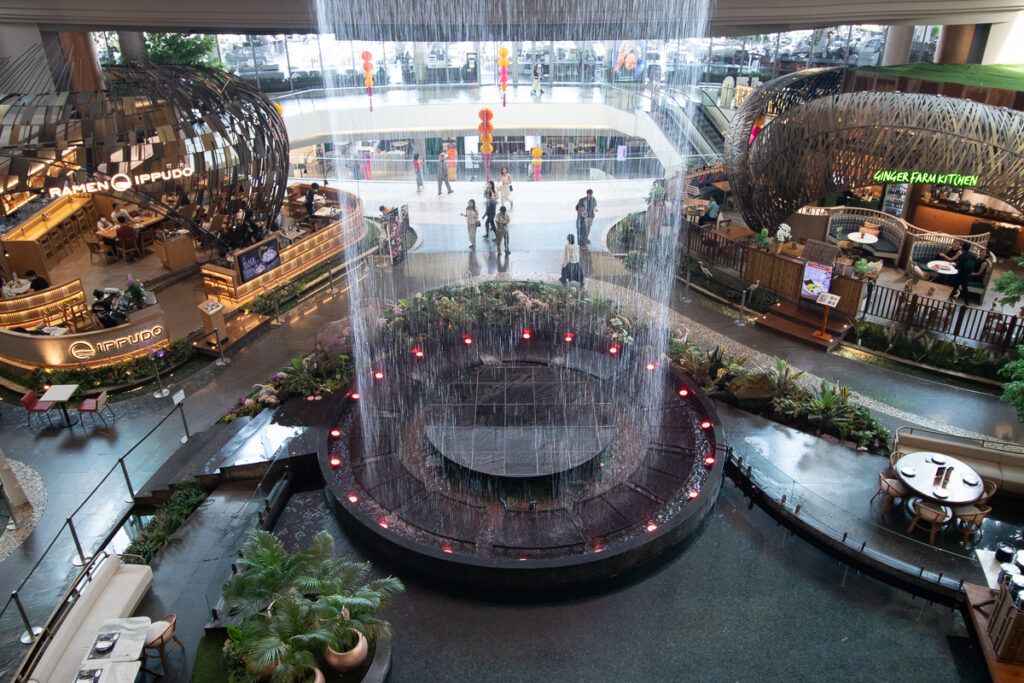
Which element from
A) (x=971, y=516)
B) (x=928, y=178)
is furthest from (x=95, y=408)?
(x=928, y=178)

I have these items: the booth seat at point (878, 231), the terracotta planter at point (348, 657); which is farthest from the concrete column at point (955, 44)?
the terracotta planter at point (348, 657)

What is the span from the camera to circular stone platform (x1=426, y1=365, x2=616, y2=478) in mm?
9609

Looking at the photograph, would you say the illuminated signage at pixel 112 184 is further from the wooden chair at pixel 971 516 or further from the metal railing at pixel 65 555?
the wooden chair at pixel 971 516

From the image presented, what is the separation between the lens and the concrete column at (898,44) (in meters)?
22.6

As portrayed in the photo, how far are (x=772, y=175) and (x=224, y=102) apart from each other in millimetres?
12165

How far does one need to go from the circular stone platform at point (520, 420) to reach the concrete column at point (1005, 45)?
1591 centimetres

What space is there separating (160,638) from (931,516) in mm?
8705

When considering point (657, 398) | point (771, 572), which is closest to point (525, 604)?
point (771, 572)

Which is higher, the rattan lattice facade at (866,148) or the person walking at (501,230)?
the rattan lattice facade at (866,148)

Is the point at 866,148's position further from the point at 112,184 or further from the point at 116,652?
the point at 116,652

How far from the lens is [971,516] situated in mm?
8750

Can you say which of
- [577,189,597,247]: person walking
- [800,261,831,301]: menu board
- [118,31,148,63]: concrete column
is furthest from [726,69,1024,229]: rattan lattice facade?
[118,31,148,63]: concrete column

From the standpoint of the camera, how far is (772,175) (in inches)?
637

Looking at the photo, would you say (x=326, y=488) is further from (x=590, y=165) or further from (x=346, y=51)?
(x=346, y=51)
